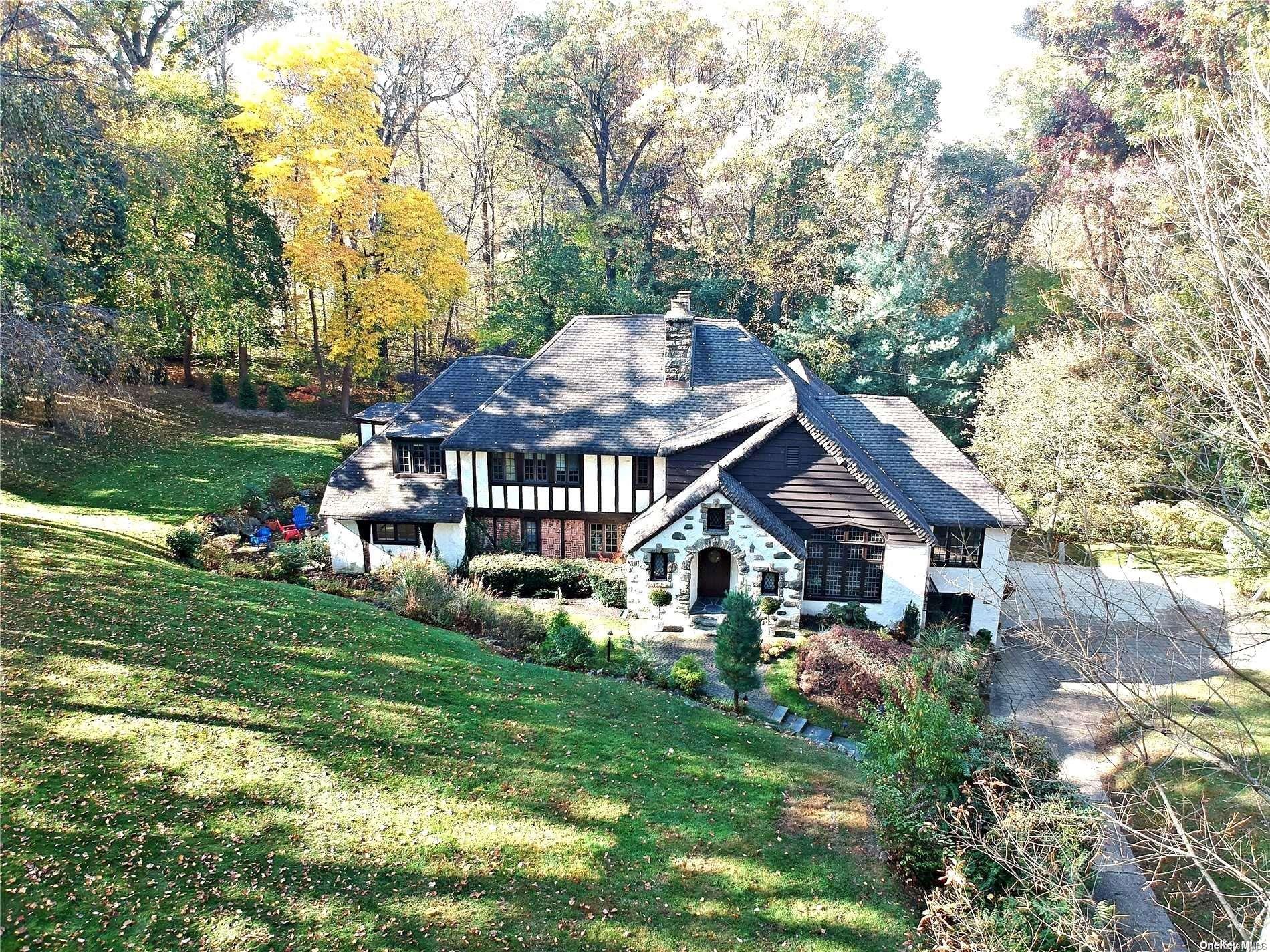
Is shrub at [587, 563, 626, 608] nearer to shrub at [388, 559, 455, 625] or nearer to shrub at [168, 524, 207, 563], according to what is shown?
shrub at [388, 559, 455, 625]

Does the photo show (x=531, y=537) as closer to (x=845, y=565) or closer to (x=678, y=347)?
(x=678, y=347)

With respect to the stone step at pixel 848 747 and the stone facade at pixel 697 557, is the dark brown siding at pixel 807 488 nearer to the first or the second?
the stone facade at pixel 697 557

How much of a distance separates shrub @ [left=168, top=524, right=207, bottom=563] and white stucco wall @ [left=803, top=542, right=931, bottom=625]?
17375mm

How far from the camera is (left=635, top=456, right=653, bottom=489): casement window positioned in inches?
824

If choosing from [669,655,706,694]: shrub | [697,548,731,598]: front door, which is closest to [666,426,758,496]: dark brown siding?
[697,548,731,598]: front door

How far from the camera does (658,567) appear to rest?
1881cm

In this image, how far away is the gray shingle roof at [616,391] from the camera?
21.1 m

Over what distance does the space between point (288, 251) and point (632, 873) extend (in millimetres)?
29194

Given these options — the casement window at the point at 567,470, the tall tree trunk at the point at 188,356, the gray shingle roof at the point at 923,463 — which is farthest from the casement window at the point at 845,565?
the tall tree trunk at the point at 188,356

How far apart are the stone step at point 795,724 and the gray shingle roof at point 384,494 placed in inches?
442

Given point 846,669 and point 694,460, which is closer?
point 846,669

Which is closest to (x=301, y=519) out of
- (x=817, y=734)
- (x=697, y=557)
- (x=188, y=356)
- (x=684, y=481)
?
(x=684, y=481)

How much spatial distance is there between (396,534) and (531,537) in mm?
4034

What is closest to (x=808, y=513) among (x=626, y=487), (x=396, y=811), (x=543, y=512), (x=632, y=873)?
(x=626, y=487)
